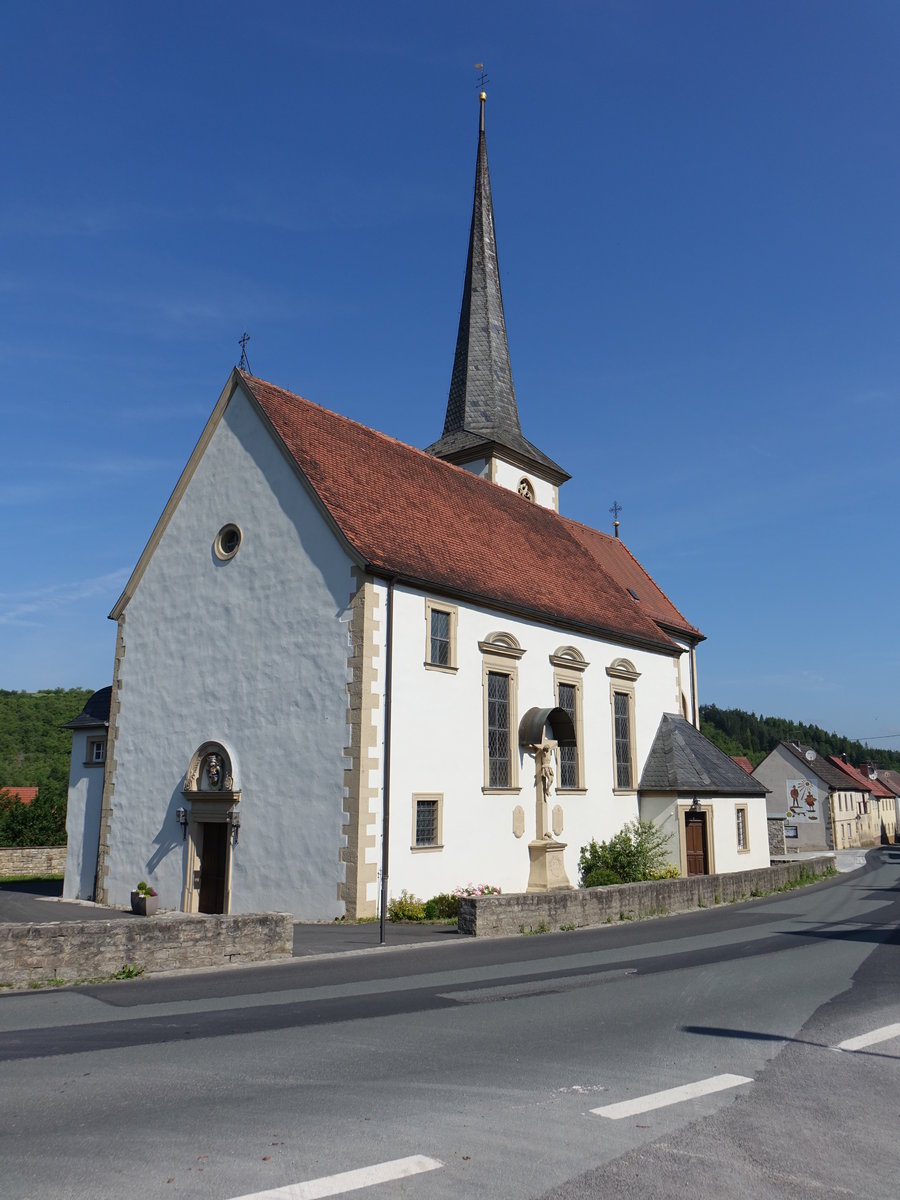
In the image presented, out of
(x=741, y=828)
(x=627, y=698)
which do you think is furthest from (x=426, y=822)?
(x=741, y=828)

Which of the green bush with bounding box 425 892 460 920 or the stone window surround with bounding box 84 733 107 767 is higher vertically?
the stone window surround with bounding box 84 733 107 767

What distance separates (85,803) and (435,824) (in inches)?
411

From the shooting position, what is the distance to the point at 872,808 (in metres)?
81.8

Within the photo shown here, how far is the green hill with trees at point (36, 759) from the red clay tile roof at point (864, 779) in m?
56.5

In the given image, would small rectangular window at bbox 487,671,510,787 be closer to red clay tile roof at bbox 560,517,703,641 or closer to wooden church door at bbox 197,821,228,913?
wooden church door at bbox 197,821,228,913

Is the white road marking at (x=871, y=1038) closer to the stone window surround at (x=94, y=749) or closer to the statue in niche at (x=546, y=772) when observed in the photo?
the statue in niche at (x=546, y=772)

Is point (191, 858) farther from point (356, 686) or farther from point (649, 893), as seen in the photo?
point (649, 893)

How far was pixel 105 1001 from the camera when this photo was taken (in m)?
9.40

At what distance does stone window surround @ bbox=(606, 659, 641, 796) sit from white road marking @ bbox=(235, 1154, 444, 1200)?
21.1 m

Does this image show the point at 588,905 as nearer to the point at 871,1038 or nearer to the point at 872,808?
the point at 871,1038

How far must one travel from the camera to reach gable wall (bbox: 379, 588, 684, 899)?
18125mm

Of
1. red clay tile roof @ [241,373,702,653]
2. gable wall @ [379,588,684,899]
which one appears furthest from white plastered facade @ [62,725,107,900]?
red clay tile roof @ [241,373,702,653]

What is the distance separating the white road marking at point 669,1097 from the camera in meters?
5.62

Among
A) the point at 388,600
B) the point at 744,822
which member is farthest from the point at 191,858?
the point at 744,822
